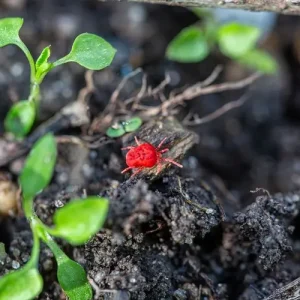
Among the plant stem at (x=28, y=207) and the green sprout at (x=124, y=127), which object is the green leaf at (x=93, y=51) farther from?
the plant stem at (x=28, y=207)

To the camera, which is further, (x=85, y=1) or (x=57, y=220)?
(x=85, y=1)

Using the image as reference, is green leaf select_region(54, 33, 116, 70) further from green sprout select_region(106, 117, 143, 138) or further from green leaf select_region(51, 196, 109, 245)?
green leaf select_region(51, 196, 109, 245)

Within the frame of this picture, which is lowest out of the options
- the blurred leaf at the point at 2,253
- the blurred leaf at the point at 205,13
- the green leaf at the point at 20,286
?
the blurred leaf at the point at 2,253

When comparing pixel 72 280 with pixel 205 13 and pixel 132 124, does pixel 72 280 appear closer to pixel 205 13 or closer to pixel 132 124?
pixel 132 124

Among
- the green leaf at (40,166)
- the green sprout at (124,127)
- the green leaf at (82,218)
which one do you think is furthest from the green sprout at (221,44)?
the green leaf at (82,218)

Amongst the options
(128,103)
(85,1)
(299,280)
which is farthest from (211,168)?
(85,1)

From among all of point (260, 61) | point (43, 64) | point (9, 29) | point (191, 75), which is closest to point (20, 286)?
point (43, 64)

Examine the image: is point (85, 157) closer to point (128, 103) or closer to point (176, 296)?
point (128, 103)
